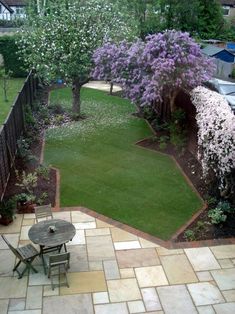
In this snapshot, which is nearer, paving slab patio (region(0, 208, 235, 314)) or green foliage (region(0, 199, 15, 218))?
paving slab patio (region(0, 208, 235, 314))

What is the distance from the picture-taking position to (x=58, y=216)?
10250 millimetres

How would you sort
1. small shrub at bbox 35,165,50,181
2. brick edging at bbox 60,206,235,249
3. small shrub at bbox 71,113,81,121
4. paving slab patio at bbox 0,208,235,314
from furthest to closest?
1. small shrub at bbox 71,113,81,121
2. small shrub at bbox 35,165,50,181
3. brick edging at bbox 60,206,235,249
4. paving slab patio at bbox 0,208,235,314

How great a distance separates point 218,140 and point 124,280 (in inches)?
179

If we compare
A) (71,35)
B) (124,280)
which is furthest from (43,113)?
(124,280)

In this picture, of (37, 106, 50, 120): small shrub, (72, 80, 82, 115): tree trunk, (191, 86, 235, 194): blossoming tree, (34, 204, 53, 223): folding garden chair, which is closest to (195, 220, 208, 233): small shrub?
(191, 86, 235, 194): blossoming tree

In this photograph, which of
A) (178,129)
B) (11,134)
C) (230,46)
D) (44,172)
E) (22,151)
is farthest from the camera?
(230,46)

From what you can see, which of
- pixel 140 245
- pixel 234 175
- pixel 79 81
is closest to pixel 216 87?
pixel 79 81

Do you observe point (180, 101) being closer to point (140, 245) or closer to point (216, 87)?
point (216, 87)

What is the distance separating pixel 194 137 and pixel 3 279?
28.1 feet

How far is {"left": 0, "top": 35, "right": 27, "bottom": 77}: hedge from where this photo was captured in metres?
26.4

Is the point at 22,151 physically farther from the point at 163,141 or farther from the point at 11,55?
the point at 11,55

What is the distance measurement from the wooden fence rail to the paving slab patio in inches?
89.6

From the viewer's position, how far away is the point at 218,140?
33.5 ft

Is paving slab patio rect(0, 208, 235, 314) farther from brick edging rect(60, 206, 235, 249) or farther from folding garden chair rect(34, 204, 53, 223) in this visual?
folding garden chair rect(34, 204, 53, 223)
